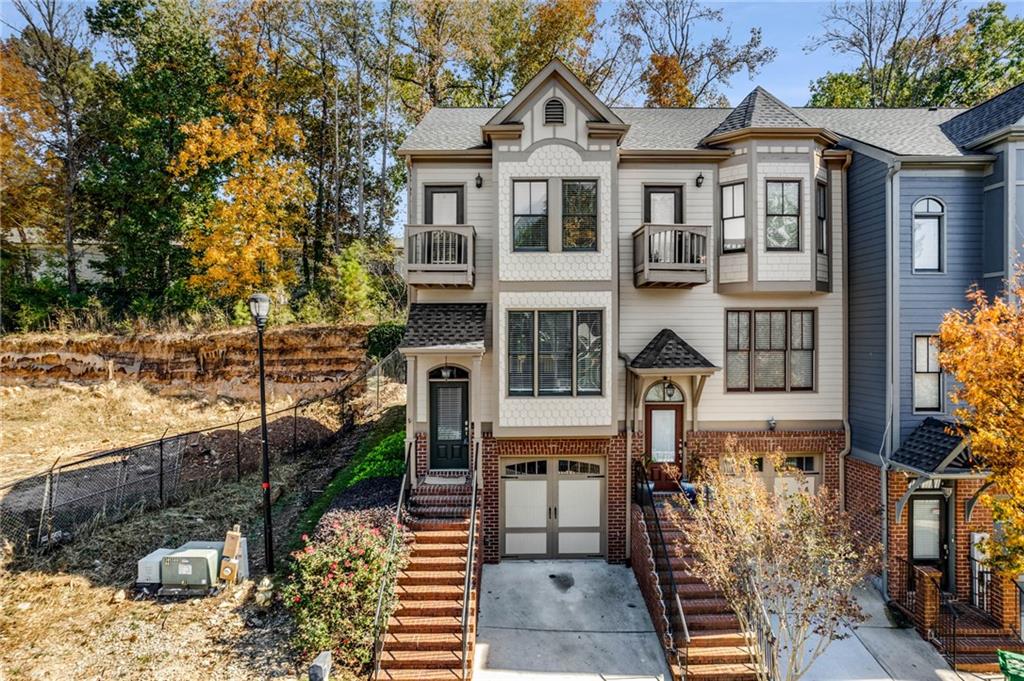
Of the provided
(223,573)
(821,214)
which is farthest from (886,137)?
(223,573)

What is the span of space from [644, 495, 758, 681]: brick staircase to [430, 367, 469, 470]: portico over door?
15.5 feet

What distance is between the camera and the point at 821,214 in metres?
11.2

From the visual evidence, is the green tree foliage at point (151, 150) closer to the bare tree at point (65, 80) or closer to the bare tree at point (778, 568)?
the bare tree at point (65, 80)

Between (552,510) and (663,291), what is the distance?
19.0 ft

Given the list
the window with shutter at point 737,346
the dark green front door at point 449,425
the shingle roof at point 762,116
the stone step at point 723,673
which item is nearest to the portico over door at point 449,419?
the dark green front door at point 449,425

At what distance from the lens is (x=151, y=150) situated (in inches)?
811

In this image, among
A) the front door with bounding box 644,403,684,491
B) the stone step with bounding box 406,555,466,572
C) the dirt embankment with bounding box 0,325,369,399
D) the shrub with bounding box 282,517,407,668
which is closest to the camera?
the shrub with bounding box 282,517,407,668

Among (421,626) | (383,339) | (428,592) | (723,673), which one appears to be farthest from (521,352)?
(383,339)

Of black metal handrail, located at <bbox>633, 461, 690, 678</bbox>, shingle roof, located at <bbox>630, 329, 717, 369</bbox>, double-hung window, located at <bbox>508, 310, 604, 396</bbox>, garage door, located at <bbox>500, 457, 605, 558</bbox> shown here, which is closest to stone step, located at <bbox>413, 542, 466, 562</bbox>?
garage door, located at <bbox>500, 457, 605, 558</bbox>

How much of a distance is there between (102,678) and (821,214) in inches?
633

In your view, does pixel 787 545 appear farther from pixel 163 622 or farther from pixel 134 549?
pixel 134 549

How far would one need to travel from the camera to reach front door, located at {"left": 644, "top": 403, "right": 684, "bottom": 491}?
1134 centimetres

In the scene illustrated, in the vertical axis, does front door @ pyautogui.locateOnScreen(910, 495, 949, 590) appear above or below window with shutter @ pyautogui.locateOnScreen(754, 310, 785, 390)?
below

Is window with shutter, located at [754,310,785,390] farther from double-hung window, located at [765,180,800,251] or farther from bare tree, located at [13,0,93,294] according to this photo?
bare tree, located at [13,0,93,294]
